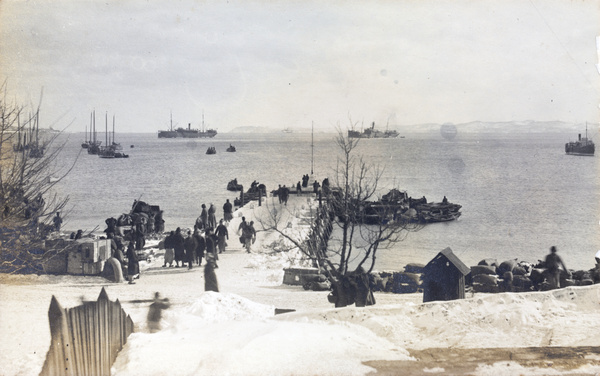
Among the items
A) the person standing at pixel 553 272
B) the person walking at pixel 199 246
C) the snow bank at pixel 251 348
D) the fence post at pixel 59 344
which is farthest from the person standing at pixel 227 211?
the fence post at pixel 59 344

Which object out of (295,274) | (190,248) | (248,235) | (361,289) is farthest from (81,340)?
(248,235)

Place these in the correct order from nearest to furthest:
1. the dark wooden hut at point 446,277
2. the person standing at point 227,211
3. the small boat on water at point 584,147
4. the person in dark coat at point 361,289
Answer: the dark wooden hut at point 446,277, the person in dark coat at point 361,289, the person standing at point 227,211, the small boat on water at point 584,147

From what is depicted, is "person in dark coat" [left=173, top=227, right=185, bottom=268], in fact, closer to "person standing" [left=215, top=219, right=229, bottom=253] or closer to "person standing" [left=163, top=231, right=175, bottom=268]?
"person standing" [left=163, top=231, right=175, bottom=268]

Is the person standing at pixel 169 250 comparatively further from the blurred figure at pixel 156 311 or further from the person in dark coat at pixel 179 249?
the blurred figure at pixel 156 311

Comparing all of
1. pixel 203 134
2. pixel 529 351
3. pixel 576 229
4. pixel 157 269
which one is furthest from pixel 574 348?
pixel 203 134

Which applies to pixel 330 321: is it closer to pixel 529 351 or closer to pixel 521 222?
pixel 529 351

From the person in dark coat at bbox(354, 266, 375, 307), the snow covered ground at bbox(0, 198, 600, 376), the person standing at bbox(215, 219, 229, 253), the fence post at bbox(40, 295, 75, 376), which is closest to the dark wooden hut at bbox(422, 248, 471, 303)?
the snow covered ground at bbox(0, 198, 600, 376)
